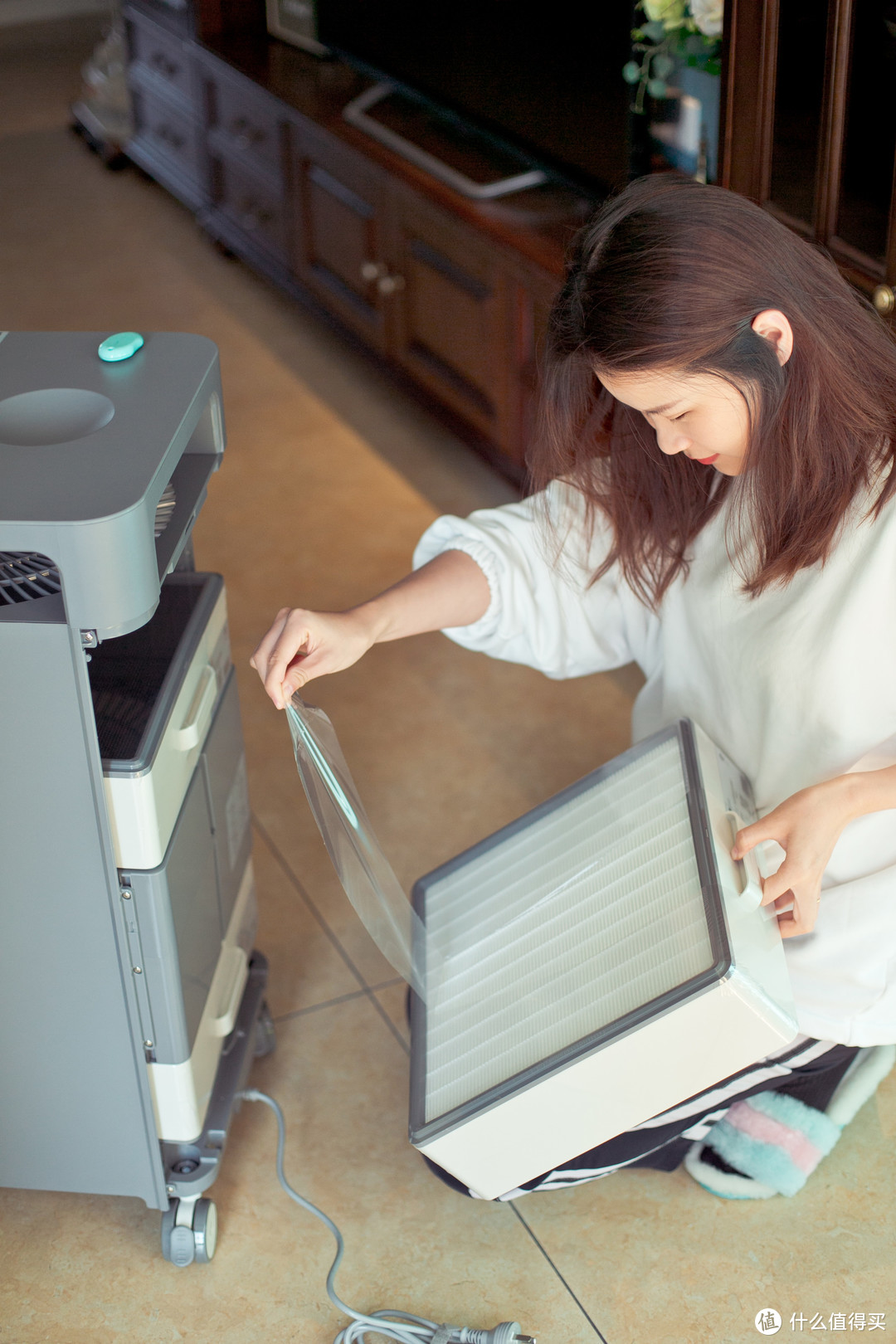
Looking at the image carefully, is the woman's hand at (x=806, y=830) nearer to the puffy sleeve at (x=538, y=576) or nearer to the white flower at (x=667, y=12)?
the puffy sleeve at (x=538, y=576)

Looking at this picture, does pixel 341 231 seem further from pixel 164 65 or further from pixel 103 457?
pixel 103 457

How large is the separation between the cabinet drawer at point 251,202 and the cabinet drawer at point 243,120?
5 cm

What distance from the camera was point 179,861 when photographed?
109 cm

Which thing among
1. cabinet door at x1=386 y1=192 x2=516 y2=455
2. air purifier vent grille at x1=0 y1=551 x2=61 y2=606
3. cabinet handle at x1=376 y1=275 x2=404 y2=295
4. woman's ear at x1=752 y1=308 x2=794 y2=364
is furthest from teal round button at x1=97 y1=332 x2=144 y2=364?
cabinet handle at x1=376 y1=275 x2=404 y2=295

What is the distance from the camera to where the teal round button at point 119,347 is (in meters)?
1.06

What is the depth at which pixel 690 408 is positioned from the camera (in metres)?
1.01

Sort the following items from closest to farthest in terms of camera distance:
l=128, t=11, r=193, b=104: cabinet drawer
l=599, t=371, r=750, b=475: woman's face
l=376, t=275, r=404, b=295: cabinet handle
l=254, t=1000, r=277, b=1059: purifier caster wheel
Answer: l=599, t=371, r=750, b=475: woman's face → l=254, t=1000, r=277, b=1059: purifier caster wheel → l=376, t=275, r=404, b=295: cabinet handle → l=128, t=11, r=193, b=104: cabinet drawer

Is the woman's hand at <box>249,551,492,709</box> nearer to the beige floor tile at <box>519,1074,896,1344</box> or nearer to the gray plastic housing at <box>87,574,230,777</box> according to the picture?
the gray plastic housing at <box>87,574,230,777</box>

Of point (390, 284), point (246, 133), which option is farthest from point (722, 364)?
point (246, 133)

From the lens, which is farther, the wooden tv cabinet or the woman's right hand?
the wooden tv cabinet

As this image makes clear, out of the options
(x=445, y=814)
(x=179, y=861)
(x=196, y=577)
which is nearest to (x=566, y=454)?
(x=196, y=577)

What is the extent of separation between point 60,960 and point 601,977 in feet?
1.46

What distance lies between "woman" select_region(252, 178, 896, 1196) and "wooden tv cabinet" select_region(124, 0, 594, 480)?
2.11 feet

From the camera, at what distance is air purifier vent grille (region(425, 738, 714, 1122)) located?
1.04 m
